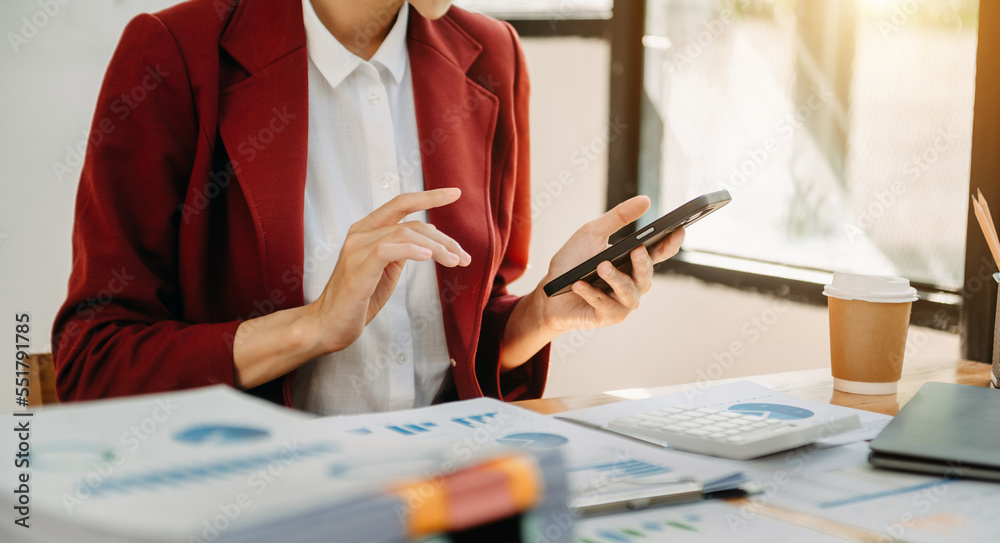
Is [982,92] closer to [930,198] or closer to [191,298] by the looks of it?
[930,198]

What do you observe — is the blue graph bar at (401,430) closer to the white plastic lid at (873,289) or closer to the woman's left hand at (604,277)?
the woman's left hand at (604,277)

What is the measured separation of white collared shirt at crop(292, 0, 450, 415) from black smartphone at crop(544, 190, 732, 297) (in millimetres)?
248

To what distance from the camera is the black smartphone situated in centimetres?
84

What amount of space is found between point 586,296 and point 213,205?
1.64 feet

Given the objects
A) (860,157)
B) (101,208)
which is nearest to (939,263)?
(860,157)

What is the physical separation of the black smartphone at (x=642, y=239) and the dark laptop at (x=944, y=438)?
0.27 m

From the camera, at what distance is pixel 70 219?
6.95ft

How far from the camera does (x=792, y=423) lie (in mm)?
734

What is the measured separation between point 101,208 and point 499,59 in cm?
67
